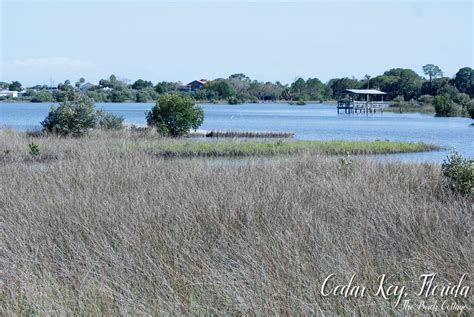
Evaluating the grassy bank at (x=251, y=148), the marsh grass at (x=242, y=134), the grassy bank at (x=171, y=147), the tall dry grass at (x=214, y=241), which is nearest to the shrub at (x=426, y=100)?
the marsh grass at (x=242, y=134)

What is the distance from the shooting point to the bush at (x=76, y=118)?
33.1 m

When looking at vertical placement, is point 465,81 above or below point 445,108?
above

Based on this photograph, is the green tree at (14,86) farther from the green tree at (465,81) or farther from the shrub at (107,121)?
the shrub at (107,121)

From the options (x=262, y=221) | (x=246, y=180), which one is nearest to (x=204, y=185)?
(x=246, y=180)

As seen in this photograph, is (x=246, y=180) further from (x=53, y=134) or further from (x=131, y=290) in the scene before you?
(x=53, y=134)

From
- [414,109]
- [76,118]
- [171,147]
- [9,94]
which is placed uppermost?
[76,118]

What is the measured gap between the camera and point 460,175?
1325 centimetres

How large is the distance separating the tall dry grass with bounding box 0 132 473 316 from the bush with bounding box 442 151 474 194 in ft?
1.05

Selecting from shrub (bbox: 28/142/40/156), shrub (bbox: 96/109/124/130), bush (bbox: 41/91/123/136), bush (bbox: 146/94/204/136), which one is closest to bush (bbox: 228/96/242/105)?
bush (bbox: 146/94/204/136)

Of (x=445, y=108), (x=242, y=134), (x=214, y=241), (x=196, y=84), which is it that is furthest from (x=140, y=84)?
(x=214, y=241)

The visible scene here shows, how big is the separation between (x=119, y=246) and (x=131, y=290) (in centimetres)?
144

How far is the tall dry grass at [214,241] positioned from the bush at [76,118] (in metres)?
19.6

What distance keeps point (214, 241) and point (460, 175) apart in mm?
5980

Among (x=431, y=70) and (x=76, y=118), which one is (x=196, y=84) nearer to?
(x=431, y=70)
